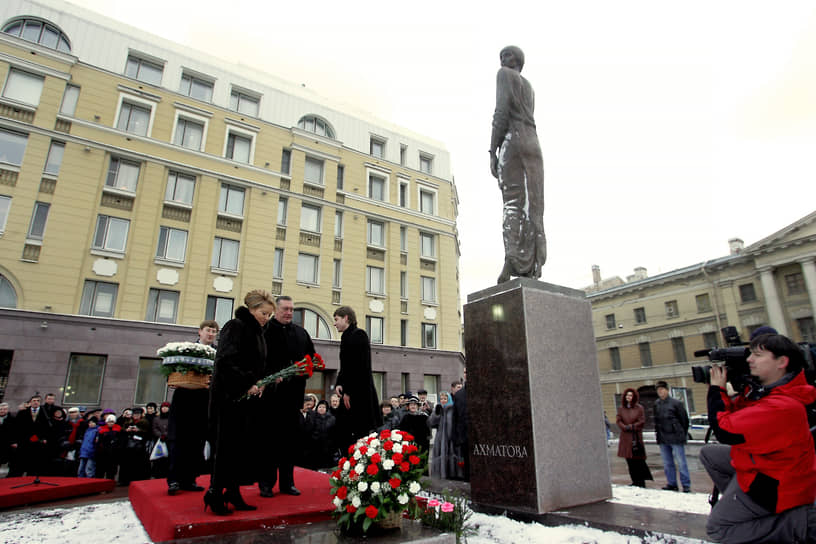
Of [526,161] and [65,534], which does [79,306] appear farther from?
[526,161]

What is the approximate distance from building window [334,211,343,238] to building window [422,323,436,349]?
7.83m

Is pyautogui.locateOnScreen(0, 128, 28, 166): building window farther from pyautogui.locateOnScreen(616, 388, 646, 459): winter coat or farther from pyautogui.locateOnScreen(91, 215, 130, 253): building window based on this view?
pyautogui.locateOnScreen(616, 388, 646, 459): winter coat

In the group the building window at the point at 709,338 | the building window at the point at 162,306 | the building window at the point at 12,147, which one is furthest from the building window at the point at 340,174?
the building window at the point at 709,338

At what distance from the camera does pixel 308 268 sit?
25641 mm

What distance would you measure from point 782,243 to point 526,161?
39.7m

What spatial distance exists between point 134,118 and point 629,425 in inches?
1017

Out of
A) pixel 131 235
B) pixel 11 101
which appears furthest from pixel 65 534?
pixel 11 101

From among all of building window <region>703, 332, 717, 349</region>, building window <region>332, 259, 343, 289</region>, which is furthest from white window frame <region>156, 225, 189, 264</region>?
building window <region>703, 332, 717, 349</region>

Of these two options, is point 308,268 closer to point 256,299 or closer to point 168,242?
point 168,242

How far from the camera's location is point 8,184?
19.1 m

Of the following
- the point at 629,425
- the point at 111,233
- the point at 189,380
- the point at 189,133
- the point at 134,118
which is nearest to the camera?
the point at 189,380

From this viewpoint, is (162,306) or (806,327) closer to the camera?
(162,306)

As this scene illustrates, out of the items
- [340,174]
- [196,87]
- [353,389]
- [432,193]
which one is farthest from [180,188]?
[353,389]

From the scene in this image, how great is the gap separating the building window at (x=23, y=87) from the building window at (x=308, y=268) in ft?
46.3
